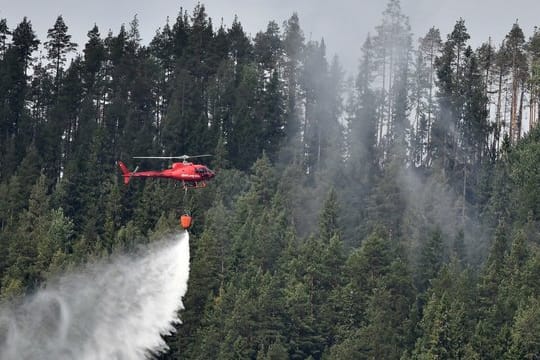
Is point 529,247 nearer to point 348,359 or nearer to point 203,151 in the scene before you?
point 348,359

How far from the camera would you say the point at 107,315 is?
87188 millimetres

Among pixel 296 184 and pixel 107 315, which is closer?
pixel 107 315

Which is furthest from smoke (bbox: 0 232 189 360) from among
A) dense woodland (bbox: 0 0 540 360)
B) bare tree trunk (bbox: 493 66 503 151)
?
bare tree trunk (bbox: 493 66 503 151)

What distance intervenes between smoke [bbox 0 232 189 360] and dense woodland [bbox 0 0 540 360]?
11.5ft

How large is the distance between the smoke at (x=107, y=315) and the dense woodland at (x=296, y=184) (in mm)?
3510

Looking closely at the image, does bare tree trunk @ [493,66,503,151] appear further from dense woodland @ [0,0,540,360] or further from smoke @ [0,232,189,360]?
smoke @ [0,232,189,360]

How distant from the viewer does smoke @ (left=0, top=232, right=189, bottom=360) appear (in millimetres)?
83062

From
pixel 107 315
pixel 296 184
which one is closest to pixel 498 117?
pixel 296 184

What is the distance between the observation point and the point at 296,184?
4542 inches

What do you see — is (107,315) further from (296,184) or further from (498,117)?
(498,117)

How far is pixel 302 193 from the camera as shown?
114m

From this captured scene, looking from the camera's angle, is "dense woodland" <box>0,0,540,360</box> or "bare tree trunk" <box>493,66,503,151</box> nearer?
"dense woodland" <box>0,0,540,360</box>

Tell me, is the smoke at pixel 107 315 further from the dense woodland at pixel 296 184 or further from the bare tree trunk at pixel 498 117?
the bare tree trunk at pixel 498 117

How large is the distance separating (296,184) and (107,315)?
32.6 metres
